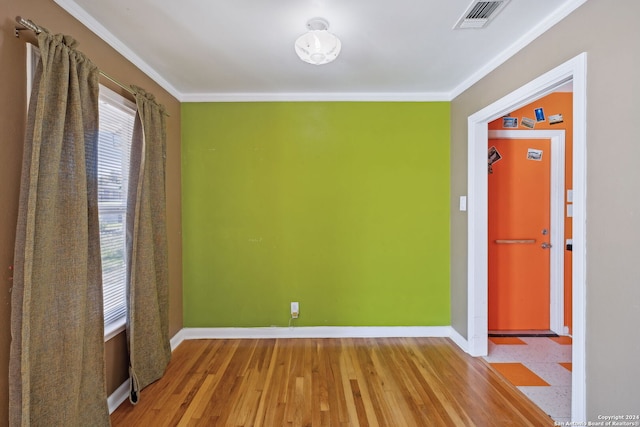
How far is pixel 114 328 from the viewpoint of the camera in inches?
74.8

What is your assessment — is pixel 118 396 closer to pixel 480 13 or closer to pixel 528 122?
pixel 480 13

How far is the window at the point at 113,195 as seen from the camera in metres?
1.84

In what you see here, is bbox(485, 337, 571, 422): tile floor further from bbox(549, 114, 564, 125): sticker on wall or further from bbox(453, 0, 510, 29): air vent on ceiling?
bbox(453, 0, 510, 29): air vent on ceiling

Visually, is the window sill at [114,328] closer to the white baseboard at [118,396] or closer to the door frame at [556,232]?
the white baseboard at [118,396]

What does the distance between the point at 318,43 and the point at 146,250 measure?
183 cm

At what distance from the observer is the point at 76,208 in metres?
1.43

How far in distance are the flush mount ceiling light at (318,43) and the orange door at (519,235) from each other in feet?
7.07

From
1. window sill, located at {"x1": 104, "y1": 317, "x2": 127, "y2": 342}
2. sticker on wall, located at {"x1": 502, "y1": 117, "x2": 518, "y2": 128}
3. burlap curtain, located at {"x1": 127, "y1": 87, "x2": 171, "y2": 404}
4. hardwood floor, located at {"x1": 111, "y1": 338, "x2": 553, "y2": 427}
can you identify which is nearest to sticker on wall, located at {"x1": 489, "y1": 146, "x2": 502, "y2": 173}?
sticker on wall, located at {"x1": 502, "y1": 117, "x2": 518, "y2": 128}

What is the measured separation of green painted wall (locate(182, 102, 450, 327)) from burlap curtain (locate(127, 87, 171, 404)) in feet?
1.96

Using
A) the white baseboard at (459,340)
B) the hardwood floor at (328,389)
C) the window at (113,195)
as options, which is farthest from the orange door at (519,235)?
the window at (113,195)

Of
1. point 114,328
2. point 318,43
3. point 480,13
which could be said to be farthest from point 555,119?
point 114,328

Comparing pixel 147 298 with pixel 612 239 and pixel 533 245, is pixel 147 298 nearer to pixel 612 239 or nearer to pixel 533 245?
pixel 612 239

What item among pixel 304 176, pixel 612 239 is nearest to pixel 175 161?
pixel 304 176

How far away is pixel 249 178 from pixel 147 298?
138 cm
